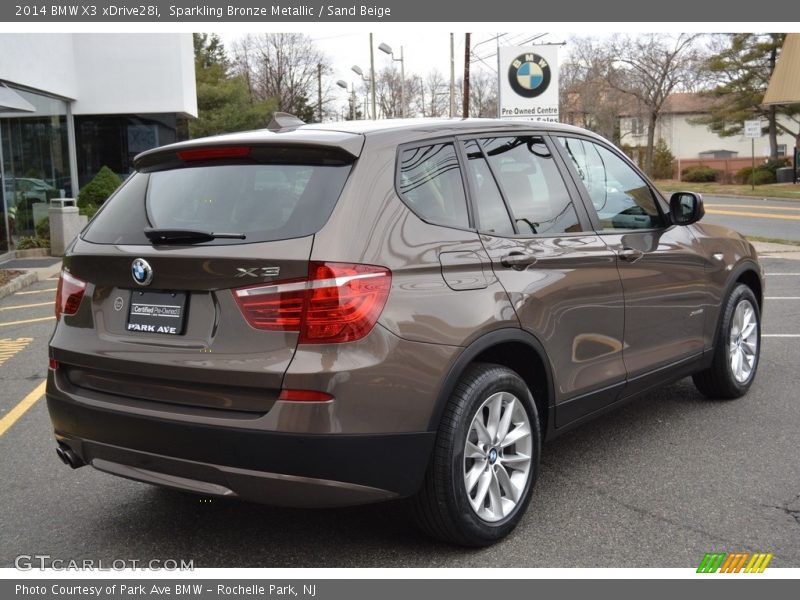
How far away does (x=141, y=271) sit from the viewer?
11.4 ft

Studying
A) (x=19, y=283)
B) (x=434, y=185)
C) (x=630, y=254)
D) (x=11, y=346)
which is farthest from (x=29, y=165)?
(x=434, y=185)

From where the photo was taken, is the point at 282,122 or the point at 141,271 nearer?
the point at 141,271

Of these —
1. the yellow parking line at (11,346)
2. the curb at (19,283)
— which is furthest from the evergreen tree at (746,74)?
the yellow parking line at (11,346)

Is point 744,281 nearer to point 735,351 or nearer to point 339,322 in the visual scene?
point 735,351

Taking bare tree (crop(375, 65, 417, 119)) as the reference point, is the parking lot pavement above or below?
below

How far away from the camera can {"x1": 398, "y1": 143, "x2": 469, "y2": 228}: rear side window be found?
361 centimetres

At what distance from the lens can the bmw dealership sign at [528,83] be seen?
17688 millimetres

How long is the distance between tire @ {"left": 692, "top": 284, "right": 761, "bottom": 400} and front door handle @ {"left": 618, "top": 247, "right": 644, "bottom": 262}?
1248 millimetres

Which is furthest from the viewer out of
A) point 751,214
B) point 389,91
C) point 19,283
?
point 389,91

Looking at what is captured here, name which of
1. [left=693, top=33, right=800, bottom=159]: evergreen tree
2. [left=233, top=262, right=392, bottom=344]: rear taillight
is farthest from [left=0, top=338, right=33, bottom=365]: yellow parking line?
[left=693, top=33, right=800, bottom=159]: evergreen tree

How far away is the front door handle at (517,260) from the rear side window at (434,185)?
0.23 m

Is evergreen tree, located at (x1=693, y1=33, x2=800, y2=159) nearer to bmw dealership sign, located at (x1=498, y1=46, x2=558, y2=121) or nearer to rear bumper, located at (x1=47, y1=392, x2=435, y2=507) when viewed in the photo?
bmw dealership sign, located at (x1=498, y1=46, x2=558, y2=121)

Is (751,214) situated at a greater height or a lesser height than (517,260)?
lesser

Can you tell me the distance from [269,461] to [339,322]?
1.84 ft
